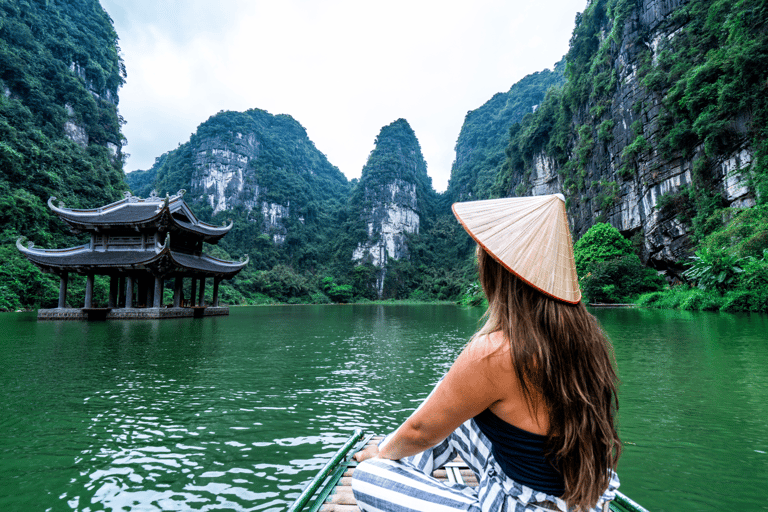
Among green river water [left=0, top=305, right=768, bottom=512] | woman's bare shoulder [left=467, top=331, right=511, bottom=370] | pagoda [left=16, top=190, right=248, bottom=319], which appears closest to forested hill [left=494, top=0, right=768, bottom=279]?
green river water [left=0, top=305, right=768, bottom=512]

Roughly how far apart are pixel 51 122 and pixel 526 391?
41.8 meters

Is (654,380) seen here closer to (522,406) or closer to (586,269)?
(522,406)

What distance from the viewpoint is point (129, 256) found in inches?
605

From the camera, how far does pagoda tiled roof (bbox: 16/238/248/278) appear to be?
14523 millimetres

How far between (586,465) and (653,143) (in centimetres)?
2815

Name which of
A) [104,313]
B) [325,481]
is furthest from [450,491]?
[104,313]

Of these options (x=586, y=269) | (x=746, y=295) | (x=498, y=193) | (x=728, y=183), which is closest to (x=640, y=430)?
(x=746, y=295)

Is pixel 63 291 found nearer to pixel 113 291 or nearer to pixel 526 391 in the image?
pixel 113 291

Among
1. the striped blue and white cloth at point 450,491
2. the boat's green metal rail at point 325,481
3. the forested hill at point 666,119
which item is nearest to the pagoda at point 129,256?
the boat's green metal rail at point 325,481

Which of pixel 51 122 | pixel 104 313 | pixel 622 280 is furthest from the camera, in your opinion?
pixel 51 122

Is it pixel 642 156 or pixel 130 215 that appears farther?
pixel 642 156

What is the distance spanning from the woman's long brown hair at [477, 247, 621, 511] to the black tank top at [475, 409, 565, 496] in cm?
2

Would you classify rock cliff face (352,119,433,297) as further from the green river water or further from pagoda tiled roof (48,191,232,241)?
the green river water

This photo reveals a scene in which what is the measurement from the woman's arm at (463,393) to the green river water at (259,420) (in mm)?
1608
